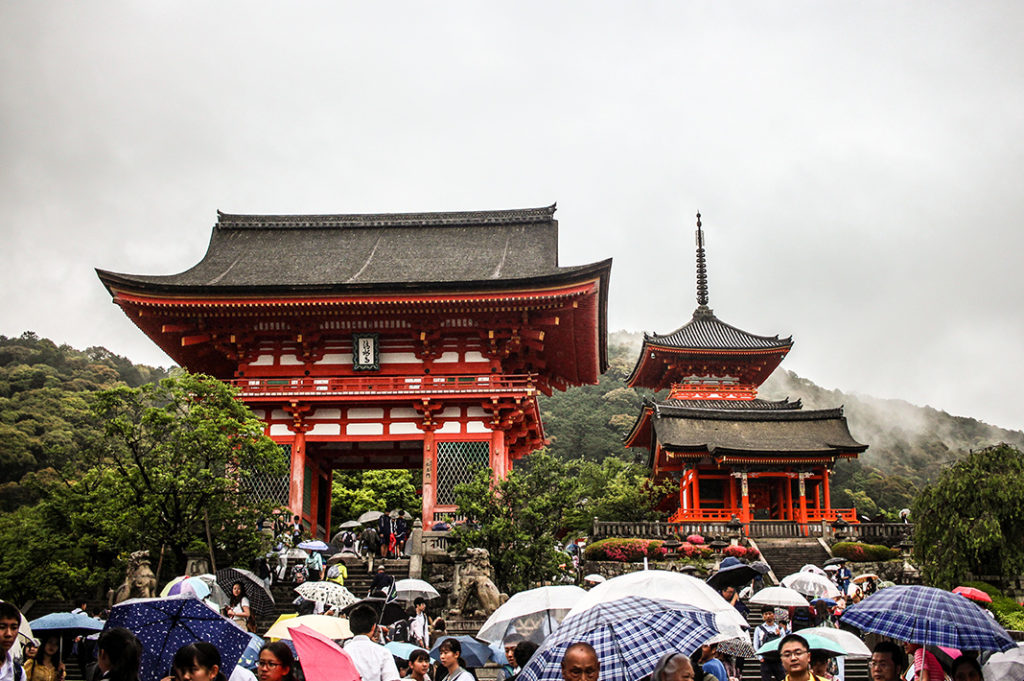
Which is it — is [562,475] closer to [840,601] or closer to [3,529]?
[840,601]

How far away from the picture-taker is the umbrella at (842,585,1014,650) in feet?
22.6

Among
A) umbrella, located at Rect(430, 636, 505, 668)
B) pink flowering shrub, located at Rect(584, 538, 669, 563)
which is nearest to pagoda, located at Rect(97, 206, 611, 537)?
pink flowering shrub, located at Rect(584, 538, 669, 563)

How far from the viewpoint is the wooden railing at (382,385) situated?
25.2 meters

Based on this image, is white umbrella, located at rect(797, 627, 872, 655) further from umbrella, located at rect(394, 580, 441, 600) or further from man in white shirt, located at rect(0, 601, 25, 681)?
umbrella, located at rect(394, 580, 441, 600)

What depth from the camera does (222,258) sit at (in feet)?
103

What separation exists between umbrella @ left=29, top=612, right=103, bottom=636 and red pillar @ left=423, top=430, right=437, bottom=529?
1505cm

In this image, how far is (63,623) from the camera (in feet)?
30.1

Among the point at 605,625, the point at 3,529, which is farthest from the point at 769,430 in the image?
the point at 605,625

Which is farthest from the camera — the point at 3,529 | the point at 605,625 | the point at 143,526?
the point at 3,529

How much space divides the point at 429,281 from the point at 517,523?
26.6ft

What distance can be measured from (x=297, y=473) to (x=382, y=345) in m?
4.64

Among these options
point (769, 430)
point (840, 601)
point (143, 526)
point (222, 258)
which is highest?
point (222, 258)

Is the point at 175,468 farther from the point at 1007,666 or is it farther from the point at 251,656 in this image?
the point at 1007,666

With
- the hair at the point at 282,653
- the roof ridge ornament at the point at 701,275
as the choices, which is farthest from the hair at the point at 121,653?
the roof ridge ornament at the point at 701,275
